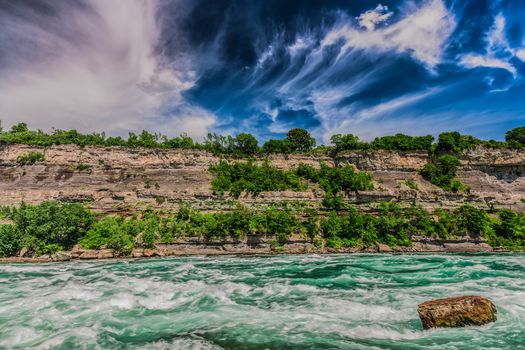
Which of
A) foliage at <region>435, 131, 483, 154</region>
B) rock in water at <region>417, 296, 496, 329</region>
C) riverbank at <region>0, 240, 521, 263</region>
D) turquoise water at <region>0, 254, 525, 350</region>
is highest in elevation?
foliage at <region>435, 131, 483, 154</region>

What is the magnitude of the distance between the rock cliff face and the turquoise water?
22776 mm

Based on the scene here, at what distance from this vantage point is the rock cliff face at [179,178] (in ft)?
146

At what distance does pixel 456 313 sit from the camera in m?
9.45

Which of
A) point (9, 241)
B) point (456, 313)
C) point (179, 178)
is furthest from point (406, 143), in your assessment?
point (9, 241)

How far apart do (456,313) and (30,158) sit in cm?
5979

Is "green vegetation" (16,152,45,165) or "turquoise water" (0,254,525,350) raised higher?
"green vegetation" (16,152,45,165)

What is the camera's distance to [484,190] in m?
47.9

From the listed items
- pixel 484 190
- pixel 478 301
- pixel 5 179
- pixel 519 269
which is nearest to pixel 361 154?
pixel 484 190

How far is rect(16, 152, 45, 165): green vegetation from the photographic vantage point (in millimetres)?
48000

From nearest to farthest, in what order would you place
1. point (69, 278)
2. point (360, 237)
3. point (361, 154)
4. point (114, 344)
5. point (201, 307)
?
point (114, 344)
point (201, 307)
point (69, 278)
point (360, 237)
point (361, 154)

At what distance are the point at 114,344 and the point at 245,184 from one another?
3881cm

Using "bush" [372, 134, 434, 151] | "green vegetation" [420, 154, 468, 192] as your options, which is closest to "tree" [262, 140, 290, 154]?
"bush" [372, 134, 434, 151]

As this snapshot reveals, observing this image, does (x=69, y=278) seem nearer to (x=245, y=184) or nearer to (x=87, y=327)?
(x=87, y=327)

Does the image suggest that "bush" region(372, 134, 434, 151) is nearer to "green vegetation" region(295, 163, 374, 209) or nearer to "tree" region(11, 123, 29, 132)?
"green vegetation" region(295, 163, 374, 209)
